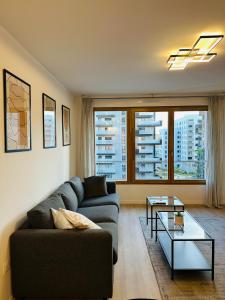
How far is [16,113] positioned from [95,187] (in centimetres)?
246

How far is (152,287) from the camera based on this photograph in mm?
2641

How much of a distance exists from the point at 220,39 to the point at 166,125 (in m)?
3.43

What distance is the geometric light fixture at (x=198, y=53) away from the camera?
103 inches

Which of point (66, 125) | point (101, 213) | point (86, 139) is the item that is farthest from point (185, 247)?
point (86, 139)

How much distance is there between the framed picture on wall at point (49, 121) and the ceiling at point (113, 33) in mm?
457

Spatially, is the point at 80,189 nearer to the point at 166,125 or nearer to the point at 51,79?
the point at 51,79

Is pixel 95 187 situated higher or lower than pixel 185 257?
higher

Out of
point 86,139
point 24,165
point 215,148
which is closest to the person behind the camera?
point 24,165

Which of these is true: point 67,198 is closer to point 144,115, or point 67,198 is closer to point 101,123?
point 101,123

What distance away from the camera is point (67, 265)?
235 centimetres

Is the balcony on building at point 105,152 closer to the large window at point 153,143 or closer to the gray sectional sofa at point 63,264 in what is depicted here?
the large window at point 153,143

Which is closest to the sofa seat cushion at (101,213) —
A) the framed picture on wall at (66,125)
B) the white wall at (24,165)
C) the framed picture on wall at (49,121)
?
the white wall at (24,165)

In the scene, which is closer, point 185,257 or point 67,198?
point 185,257

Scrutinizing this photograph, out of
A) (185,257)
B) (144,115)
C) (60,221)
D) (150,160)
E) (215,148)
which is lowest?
(185,257)
